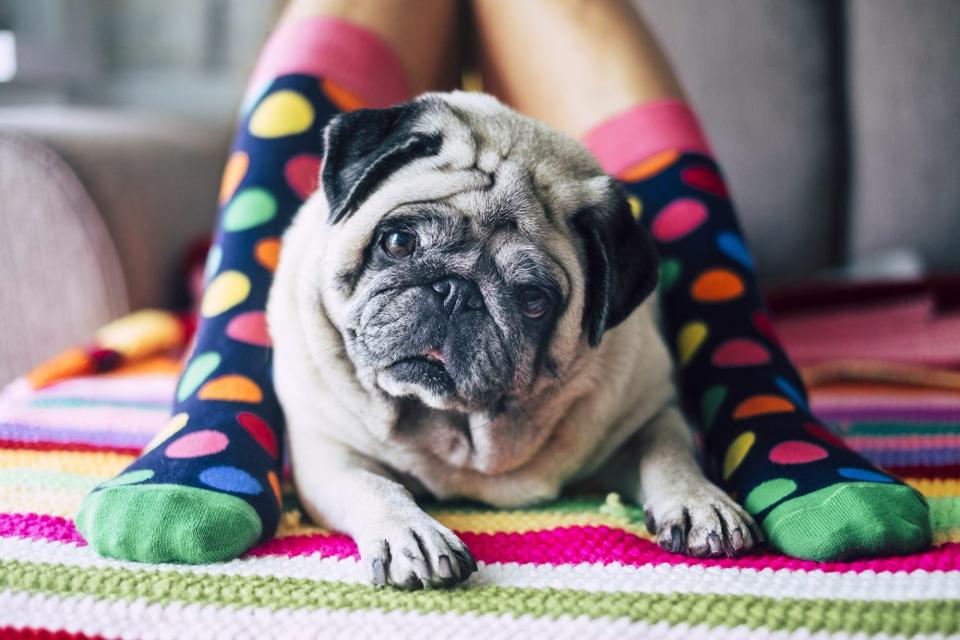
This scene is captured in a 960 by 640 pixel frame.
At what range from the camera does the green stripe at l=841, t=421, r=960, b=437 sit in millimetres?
1281

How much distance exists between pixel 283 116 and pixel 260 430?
1.66 feet

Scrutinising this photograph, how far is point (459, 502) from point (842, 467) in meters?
0.44

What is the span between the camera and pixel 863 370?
1.57 m

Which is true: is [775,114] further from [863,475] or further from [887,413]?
[863,475]

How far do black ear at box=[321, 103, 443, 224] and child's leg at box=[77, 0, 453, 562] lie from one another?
282 mm

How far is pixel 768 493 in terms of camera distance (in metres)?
0.98

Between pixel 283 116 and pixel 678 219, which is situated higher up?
pixel 283 116

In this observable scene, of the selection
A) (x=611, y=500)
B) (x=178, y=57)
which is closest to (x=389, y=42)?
(x=611, y=500)

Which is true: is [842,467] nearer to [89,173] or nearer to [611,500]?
[611,500]

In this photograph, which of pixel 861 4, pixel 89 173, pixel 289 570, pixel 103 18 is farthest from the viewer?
pixel 103 18

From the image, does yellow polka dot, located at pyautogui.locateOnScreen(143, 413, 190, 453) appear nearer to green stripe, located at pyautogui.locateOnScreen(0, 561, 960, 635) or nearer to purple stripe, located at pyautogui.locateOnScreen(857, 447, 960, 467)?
green stripe, located at pyautogui.locateOnScreen(0, 561, 960, 635)

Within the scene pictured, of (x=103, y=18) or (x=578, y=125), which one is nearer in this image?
(x=578, y=125)

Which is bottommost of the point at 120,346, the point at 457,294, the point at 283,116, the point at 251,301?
the point at 120,346

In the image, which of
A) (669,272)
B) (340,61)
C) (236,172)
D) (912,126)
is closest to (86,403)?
(236,172)
